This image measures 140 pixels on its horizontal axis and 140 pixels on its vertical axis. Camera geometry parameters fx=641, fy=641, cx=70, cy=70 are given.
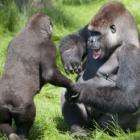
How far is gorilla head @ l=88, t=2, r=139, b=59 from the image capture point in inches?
209

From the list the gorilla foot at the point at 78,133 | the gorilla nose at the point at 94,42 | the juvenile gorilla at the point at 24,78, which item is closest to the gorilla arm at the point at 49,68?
the juvenile gorilla at the point at 24,78

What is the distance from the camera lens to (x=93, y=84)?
539cm

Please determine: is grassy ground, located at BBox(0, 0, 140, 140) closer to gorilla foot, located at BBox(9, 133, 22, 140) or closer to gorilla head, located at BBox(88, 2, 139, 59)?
gorilla foot, located at BBox(9, 133, 22, 140)

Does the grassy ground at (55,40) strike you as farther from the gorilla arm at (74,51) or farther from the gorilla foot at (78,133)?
the gorilla arm at (74,51)

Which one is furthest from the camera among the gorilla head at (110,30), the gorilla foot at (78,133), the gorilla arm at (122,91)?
the gorilla foot at (78,133)

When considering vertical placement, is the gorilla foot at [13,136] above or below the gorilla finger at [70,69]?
below

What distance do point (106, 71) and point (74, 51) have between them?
44 cm

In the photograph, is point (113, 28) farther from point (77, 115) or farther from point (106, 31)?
point (77, 115)

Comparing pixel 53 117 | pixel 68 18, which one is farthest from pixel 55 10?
pixel 53 117

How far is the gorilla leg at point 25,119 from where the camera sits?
5074 mm

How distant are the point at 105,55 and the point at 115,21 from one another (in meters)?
0.30

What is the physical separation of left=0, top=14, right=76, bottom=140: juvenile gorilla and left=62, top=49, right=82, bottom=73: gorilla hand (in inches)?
15.4

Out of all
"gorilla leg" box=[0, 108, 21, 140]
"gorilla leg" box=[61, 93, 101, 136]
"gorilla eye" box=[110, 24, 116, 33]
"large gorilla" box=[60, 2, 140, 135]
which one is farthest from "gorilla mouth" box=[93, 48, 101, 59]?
"gorilla leg" box=[0, 108, 21, 140]

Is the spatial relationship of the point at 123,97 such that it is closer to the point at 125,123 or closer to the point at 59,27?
the point at 125,123
